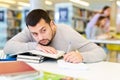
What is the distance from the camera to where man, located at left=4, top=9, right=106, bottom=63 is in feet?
4.35

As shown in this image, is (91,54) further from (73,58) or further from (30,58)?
(30,58)

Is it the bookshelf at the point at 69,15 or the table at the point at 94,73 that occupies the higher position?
the bookshelf at the point at 69,15

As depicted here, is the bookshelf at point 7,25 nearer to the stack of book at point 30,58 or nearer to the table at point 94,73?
the stack of book at point 30,58

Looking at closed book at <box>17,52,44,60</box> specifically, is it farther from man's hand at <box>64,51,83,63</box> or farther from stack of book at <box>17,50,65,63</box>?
man's hand at <box>64,51,83,63</box>

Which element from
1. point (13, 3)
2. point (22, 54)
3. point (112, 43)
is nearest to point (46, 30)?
point (22, 54)

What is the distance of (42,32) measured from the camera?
1394mm

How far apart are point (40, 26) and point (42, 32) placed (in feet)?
0.15

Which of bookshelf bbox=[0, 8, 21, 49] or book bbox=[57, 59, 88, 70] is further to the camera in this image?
bookshelf bbox=[0, 8, 21, 49]

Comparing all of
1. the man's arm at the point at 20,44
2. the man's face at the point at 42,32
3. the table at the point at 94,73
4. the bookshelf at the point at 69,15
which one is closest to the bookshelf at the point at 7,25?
the bookshelf at the point at 69,15

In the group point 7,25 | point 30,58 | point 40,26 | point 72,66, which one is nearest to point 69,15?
point 7,25

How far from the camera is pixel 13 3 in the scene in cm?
1480

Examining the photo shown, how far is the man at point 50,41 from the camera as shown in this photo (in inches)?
52.2

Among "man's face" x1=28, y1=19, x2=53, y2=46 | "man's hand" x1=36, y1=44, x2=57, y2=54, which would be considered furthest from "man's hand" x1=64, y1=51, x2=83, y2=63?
"man's face" x1=28, y1=19, x2=53, y2=46

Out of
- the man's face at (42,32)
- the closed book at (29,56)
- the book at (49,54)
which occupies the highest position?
the man's face at (42,32)
